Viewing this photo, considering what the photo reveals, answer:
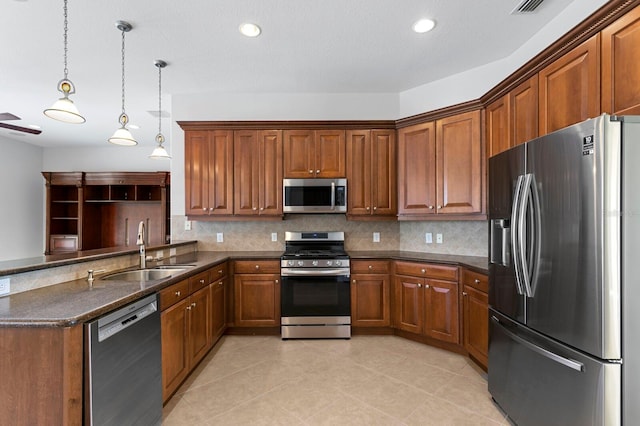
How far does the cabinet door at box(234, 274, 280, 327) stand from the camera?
133 inches

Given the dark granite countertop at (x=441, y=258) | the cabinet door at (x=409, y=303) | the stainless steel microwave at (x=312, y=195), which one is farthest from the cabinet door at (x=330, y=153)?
the cabinet door at (x=409, y=303)

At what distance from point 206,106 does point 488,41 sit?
3226mm

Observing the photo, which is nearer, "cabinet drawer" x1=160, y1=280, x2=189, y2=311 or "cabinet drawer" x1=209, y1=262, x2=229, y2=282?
"cabinet drawer" x1=160, y1=280, x2=189, y2=311

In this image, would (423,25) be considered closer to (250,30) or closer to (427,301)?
(250,30)

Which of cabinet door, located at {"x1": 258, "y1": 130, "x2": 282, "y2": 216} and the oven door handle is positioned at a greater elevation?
cabinet door, located at {"x1": 258, "y1": 130, "x2": 282, "y2": 216}

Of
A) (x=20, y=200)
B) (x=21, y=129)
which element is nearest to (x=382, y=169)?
(x=21, y=129)

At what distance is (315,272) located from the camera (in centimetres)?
329

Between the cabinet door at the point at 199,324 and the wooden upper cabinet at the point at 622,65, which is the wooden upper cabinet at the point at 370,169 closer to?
the cabinet door at the point at 199,324

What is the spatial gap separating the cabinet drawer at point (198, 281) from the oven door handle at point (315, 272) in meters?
0.84

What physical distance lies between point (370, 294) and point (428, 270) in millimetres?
695

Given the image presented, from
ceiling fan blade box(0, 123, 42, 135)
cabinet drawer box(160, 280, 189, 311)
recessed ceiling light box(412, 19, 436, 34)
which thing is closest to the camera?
cabinet drawer box(160, 280, 189, 311)

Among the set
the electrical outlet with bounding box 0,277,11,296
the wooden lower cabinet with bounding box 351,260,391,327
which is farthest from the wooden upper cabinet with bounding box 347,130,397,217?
the electrical outlet with bounding box 0,277,11,296

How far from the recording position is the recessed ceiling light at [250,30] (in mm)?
2492

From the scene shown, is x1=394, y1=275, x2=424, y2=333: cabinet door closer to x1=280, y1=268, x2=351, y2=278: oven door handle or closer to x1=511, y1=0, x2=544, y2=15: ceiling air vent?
x1=280, y1=268, x2=351, y2=278: oven door handle
